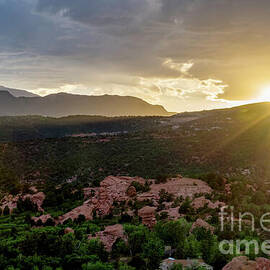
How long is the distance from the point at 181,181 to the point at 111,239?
548 inches

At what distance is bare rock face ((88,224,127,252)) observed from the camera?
1625 cm

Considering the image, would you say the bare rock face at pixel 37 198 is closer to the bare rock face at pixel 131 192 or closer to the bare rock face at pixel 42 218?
the bare rock face at pixel 42 218

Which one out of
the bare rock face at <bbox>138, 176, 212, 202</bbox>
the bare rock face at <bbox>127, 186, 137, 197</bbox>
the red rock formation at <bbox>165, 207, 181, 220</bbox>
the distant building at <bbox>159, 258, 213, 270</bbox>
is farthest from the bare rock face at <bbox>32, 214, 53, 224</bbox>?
the distant building at <bbox>159, 258, 213, 270</bbox>

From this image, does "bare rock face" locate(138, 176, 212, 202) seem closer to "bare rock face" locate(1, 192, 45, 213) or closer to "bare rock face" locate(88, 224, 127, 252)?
"bare rock face" locate(88, 224, 127, 252)

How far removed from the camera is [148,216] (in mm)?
20047

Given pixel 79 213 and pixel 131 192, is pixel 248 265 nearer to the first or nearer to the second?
pixel 79 213

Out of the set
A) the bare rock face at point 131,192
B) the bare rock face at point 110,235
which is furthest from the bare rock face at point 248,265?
the bare rock face at point 131,192

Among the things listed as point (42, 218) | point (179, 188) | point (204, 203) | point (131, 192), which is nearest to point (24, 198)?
point (42, 218)

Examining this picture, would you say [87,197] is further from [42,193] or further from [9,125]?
[9,125]

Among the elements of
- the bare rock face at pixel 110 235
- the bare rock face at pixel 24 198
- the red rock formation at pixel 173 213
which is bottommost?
the bare rock face at pixel 24 198

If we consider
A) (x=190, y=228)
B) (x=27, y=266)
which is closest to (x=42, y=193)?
(x=27, y=266)

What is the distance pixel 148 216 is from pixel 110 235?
153 inches

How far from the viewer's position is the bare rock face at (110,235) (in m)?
16.2

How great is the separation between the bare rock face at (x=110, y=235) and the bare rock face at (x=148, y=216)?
226cm
